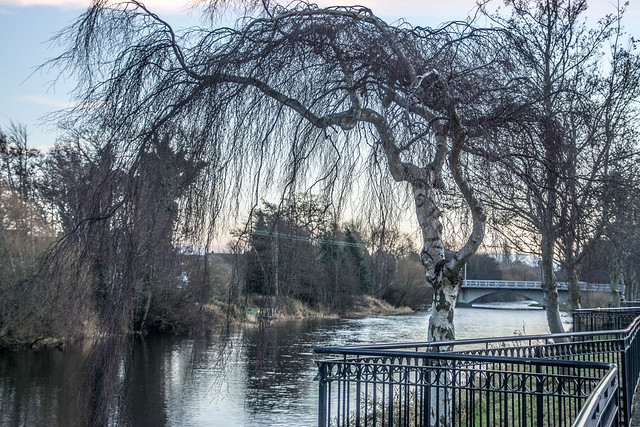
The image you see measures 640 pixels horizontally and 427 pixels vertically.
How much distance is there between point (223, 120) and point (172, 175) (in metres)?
0.70

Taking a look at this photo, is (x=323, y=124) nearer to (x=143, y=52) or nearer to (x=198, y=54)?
(x=198, y=54)

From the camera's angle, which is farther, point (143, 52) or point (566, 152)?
point (566, 152)

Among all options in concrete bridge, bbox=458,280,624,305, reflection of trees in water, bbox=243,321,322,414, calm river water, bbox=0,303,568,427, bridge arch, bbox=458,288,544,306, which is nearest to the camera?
calm river water, bbox=0,303,568,427

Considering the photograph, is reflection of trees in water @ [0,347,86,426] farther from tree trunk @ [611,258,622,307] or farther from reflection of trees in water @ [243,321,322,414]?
tree trunk @ [611,258,622,307]

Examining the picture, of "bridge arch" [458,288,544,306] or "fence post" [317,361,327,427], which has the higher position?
"fence post" [317,361,327,427]

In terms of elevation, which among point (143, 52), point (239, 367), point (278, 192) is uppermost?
point (143, 52)

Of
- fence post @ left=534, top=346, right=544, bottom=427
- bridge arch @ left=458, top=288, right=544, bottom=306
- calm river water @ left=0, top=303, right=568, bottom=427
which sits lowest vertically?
calm river water @ left=0, top=303, right=568, bottom=427

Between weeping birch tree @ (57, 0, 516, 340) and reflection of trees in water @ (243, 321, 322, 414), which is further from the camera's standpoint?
reflection of trees in water @ (243, 321, 322, 414)

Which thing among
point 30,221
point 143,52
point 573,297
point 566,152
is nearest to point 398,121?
point 566,152

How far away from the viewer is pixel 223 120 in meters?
5.84

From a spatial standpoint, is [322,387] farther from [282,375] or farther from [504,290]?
[504,290]

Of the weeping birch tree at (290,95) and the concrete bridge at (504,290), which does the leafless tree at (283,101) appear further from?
the concrete bridge at (504,290)

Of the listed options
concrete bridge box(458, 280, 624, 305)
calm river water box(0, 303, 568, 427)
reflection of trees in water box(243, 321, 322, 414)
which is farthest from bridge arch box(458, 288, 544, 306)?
reflection of trees in water box(243, 321, 322, 414)

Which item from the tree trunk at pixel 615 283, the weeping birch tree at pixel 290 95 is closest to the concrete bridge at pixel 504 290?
the tree trunk at pixel 615 283
